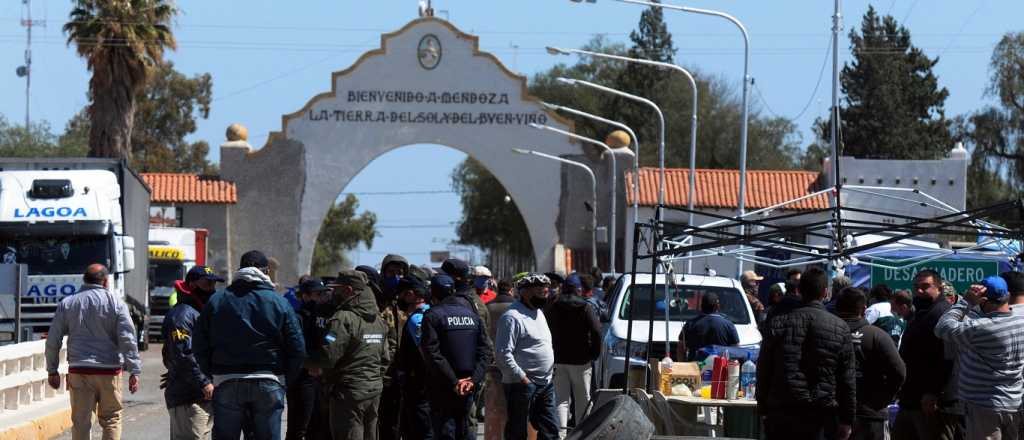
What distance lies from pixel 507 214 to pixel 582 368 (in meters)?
71.4

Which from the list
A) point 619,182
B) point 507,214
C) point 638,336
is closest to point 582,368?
point 638,336

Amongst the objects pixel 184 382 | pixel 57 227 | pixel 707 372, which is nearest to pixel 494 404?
pixel 707 372

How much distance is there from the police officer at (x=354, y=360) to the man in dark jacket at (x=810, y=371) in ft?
11.4

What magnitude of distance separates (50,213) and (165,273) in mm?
13568

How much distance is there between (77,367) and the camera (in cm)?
1331

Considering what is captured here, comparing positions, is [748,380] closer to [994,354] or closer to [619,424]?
[994,354]

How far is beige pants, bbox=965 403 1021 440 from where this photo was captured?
11281mm

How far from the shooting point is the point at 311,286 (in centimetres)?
1442

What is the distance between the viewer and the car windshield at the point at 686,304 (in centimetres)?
1870

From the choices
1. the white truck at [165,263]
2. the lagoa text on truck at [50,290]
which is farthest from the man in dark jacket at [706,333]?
the white truck at [165,263]

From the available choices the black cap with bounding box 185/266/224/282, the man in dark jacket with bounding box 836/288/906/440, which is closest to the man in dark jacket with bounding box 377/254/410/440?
the black cap with bounding box 185/266/224/282

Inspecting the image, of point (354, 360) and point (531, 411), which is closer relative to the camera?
point (354, 360)

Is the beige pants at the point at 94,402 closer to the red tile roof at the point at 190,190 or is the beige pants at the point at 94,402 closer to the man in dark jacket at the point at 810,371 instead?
the man in dark jacket at the point at 810,371

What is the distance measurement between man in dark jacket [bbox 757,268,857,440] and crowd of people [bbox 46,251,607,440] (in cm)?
313
